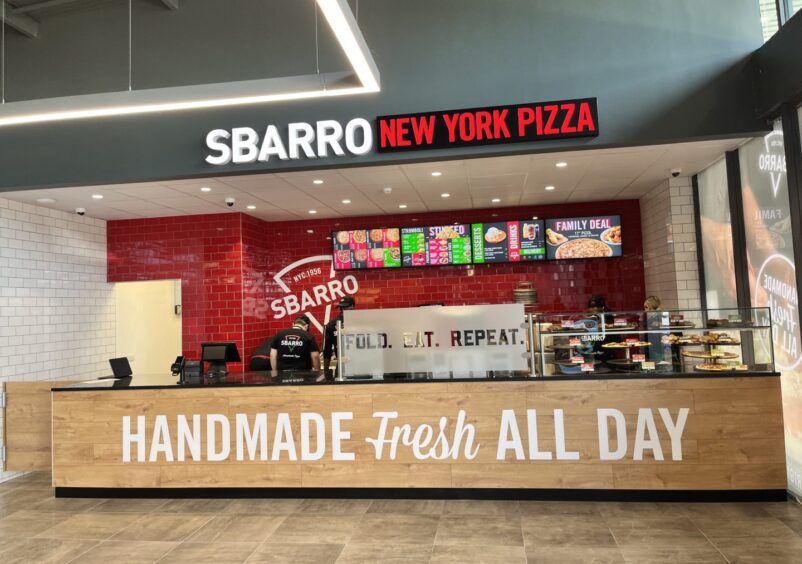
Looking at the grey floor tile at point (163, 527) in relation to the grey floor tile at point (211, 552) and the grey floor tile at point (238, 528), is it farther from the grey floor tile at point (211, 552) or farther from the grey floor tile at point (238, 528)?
the grey floor tile at point (211, 552)

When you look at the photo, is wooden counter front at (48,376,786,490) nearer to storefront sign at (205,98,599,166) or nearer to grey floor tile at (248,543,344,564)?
grey floor tile at (248,543,344,564)

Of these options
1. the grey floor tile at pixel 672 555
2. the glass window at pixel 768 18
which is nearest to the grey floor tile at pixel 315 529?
the grey floor tile at pixel 672 555

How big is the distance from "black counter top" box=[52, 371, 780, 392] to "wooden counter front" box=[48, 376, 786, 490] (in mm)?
38

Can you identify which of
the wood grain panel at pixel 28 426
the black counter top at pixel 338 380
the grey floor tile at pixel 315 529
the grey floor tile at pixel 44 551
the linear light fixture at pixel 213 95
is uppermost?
the linear light fixture at pixel 213 95

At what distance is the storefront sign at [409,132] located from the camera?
4.68m

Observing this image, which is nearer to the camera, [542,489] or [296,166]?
[542,489]

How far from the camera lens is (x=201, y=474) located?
4.47 meters

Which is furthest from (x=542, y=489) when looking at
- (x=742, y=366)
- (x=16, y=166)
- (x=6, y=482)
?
(x=16, y=166)

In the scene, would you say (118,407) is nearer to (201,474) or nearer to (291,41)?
(201,474)

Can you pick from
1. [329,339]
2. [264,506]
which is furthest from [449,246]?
[264,506]

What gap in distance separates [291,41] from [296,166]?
1261mm

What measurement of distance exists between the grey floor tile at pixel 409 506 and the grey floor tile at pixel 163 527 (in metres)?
1.25

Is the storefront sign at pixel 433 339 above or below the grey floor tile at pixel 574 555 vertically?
above

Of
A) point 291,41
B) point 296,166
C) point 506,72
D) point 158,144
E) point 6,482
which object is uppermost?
point 291,41
